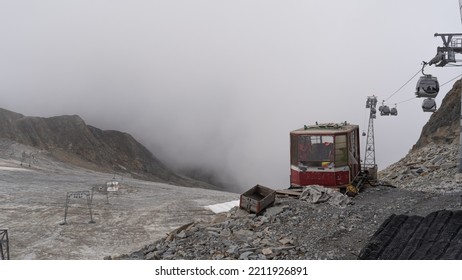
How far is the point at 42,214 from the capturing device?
21.3m

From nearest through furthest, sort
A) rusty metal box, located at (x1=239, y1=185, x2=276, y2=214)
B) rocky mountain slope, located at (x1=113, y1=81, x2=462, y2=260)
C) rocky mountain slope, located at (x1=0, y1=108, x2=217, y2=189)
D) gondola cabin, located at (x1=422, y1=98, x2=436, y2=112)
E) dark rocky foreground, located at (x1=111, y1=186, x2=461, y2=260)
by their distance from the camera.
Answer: rocky mountain slope, located at (x1=113, y1=81, x2=462, y2=260) < dark rocky foreground, located at (x1=111, y1=186, x2=461, y2=260) < rusty metal box, located at (x1=239, y1=185, x2=276, y2=214) < gondola cabin, located at (x1=422, y1=98, x2=436, y2=112) < rocky mountain slope, located at (x1=0, y1=108, x2=217, y2=189)

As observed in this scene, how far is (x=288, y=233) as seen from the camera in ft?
30.3

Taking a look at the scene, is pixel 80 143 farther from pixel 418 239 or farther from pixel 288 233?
pixel 418 239

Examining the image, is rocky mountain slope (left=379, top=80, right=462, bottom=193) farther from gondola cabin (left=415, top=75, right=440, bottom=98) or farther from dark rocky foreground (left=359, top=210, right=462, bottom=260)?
dark rocky foreground (left=359, top=210, right=462, bottom=260)

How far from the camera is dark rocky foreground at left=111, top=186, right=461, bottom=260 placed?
8281mm

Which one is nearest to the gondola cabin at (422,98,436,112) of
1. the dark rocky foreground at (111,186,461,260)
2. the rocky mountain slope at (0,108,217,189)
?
the dark rocky foreground at (111,186,461,260)

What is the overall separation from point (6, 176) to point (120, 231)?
19.1 meters

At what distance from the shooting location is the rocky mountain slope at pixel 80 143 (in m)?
67.2

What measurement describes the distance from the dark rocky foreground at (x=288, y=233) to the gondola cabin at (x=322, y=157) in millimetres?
2211

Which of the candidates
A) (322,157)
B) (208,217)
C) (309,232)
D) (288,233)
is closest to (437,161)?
(322,157)

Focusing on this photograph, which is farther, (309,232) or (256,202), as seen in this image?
(256,202)

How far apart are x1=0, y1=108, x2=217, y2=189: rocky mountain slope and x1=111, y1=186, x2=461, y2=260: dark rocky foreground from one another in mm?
54627

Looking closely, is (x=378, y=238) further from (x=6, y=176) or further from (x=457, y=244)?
(x=6, y=176)

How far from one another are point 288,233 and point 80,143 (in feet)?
238
